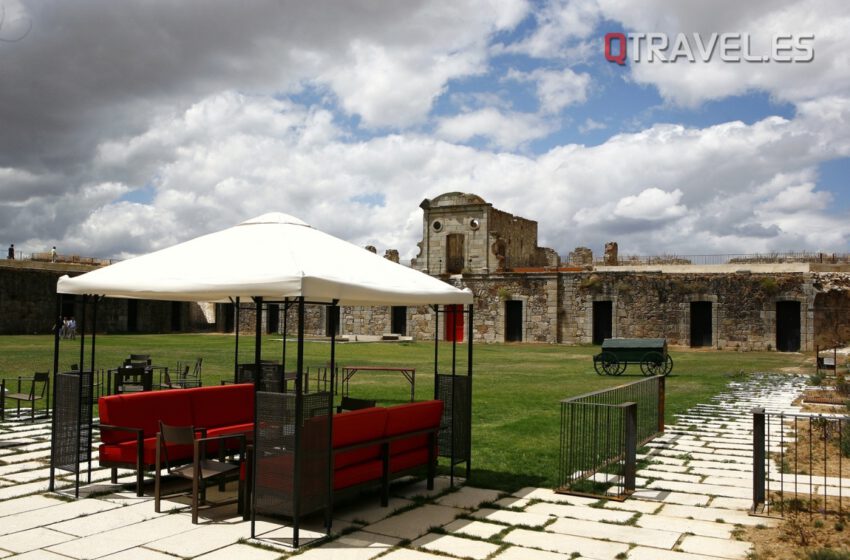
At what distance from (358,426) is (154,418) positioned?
238cm

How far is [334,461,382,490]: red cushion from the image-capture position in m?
5.86

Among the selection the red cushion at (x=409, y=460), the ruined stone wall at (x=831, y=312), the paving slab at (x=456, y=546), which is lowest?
the paving slab at (x=456, y=546)

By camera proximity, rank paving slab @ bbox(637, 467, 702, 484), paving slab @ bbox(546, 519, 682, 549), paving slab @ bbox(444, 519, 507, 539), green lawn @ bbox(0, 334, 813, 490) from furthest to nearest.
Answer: green lawn @ bbox(0, 334, 813, 490)
paving slab @ bbox(637, 467, 702, 484)
paving slab @ bbox(444, 519, 507, 539)
paving slab @ bbox(546, 519, 682, 549)

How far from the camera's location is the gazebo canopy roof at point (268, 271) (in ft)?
18.0

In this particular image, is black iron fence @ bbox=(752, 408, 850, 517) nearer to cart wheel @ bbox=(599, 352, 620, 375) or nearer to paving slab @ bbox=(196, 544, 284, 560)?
paving slab @ bbox=(196, 544, 284, 560)

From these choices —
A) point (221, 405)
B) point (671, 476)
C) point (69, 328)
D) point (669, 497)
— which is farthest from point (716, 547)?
point (69, 328)

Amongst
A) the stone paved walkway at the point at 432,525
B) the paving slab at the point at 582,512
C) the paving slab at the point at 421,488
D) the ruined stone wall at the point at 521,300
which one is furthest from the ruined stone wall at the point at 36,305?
the paving slab at the point at 582,512

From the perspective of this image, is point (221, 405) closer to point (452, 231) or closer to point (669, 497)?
point (669, 497)

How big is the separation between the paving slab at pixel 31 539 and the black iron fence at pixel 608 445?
13.8 feet

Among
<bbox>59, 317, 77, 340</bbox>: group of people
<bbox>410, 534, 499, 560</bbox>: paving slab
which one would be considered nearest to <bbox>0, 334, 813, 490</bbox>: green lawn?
<bbox>410, 534, 499, 560</bbox>: paving slab

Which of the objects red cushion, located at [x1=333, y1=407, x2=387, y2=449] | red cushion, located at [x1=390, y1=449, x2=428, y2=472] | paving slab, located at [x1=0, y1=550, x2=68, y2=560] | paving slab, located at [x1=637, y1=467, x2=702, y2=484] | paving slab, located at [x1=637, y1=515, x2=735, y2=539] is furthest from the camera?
paving slab, located at [x1=637, y1=467, x2=702, y2=484]

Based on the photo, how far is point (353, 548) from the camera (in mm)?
5148

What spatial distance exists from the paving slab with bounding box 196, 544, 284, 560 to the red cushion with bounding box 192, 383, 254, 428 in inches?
108

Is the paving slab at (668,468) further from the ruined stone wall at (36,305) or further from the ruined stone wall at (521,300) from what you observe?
the ruined stone wall at (36,305)
